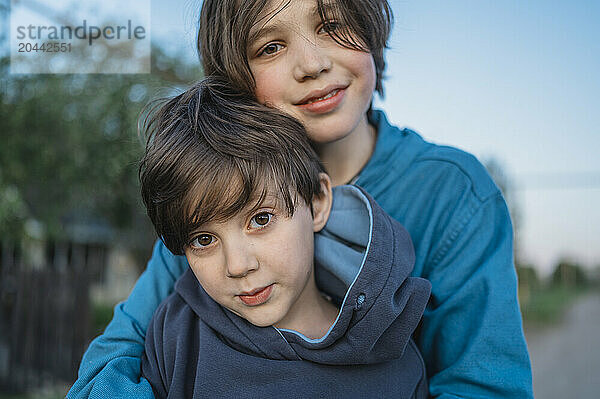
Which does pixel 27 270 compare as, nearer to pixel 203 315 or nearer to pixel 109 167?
pixel 109 167

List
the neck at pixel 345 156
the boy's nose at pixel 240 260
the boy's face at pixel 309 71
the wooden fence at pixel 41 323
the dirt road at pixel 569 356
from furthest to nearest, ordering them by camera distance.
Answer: the dirt road at pixel 569 356 < the wooden fence at pixel 41 323 < the neck at pixel 345 156 < the boy's face at pixel 309 71 < the boy's nose at pixel 240 260

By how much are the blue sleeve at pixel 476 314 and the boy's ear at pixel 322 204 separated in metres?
0.34

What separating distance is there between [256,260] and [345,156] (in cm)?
61

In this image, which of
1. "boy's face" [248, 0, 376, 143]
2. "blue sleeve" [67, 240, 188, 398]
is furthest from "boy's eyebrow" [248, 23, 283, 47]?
"blue sleeve" [67, 240, 188, 398]

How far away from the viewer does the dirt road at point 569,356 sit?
336 inches

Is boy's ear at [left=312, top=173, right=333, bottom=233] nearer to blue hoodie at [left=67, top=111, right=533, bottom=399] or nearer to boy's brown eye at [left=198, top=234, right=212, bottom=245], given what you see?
blue hoodie at [left=67, top=111, right=533, bottom=399]

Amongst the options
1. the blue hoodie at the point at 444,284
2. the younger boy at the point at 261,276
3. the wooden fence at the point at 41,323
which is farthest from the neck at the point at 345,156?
the wooden fence at the point at 41,323

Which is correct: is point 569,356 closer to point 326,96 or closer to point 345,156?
point 345,156

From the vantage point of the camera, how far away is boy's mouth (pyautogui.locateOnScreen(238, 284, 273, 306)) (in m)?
1.45

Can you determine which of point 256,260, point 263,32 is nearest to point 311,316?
point 256,260

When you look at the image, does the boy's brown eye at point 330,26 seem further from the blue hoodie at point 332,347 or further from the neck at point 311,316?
the neck at point 311,316

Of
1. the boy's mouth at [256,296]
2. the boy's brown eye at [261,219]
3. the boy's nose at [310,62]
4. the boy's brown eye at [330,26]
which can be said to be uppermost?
the boy's brown eye at [330,26]

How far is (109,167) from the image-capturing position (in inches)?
342

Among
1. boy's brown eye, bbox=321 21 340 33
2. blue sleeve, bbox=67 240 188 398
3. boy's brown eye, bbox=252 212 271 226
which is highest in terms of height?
boy's brown eye, bbox=321 21 340 33
